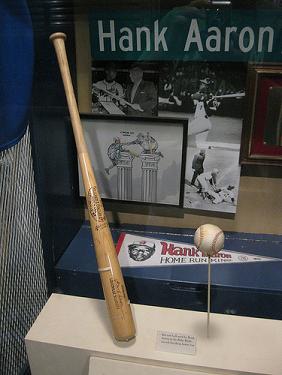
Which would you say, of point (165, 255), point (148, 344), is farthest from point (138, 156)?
point (148, 344)

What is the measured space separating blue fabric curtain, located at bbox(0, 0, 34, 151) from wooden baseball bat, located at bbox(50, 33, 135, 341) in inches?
2.8

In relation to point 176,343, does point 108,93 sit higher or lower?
higher

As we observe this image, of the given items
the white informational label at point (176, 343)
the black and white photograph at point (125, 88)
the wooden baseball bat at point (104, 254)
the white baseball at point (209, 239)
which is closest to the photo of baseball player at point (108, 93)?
the black and white photograph at point (125, 88)

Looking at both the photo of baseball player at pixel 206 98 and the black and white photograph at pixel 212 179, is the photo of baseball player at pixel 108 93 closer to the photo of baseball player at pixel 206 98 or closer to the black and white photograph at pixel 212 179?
the photo of baseball player at pixel 206 98

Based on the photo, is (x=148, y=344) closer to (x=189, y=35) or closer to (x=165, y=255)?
(x=165, y=255)

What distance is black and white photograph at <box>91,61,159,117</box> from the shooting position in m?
1.09

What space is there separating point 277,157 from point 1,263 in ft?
2.64

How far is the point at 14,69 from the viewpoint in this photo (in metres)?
0.89

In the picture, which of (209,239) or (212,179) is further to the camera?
(212,179)

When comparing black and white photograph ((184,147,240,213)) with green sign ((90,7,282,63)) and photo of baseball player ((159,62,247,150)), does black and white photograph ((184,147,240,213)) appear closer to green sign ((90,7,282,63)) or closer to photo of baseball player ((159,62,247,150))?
photo of baseball player ((159,62,247,150))

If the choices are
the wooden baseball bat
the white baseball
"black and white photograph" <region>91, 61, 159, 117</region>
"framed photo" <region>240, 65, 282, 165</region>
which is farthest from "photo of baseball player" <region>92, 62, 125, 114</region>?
the white baseball

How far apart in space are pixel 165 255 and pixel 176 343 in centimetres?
32

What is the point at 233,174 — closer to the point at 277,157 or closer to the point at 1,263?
the point at 277,157

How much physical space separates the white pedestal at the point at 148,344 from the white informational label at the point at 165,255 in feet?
0.55
